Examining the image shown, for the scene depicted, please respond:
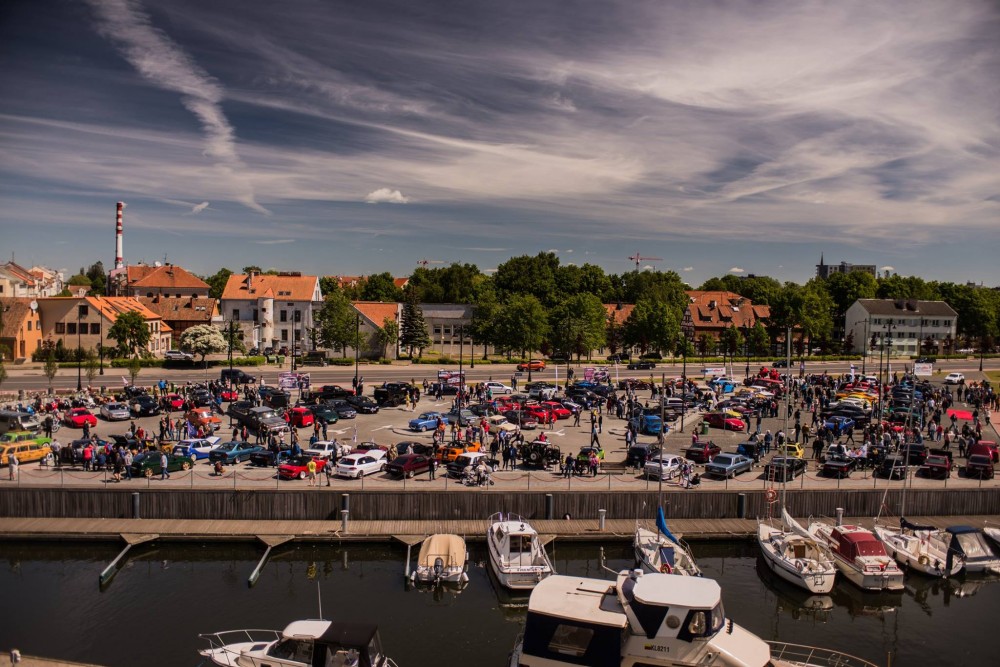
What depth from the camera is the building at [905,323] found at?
105 metres

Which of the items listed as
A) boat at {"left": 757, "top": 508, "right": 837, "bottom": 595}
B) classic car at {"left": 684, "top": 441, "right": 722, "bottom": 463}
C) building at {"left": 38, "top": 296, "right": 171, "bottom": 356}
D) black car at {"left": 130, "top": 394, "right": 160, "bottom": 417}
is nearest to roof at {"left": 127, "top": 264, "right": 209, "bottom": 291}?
building at {"left": 38, "top": 296, "right": 171, "bottom": 356}

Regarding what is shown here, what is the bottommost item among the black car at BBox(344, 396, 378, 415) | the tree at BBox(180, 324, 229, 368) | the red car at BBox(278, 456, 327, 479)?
the red car at BBox(278, 456, 327, 479)

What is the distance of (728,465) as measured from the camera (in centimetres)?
3362

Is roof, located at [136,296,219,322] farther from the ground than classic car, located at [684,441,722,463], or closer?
farther from the ground

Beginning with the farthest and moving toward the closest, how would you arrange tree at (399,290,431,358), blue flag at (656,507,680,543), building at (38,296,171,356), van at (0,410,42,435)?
1. tree at (399,290,431,358)
2. building at (38,296,171,356)
3. van at (0,410,42,435)
4. blue flag at (656,507,680,543)

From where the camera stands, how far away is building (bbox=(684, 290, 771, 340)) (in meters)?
103

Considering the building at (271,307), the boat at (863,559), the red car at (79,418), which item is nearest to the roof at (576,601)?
the boat at (863,559)

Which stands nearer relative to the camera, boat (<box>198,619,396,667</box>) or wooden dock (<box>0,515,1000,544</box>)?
boat (<box>198,619,396,667</box>)

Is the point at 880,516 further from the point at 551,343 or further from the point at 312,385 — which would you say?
the point at 551,343

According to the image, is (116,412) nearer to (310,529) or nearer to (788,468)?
(310,529)

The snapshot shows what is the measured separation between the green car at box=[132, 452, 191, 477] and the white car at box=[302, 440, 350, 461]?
5346 mm

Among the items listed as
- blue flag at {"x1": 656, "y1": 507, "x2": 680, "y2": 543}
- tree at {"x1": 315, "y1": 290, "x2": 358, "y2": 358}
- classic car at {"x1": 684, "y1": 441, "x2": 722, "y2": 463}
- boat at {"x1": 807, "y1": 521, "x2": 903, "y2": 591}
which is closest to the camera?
boat at {"x1": 807, "y1": 521, "x2": 903, "y2": 591}

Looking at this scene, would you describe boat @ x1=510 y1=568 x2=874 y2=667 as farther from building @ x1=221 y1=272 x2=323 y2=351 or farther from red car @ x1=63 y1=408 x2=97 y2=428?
building @ x1=221 y1=272 x2=323 y2=351

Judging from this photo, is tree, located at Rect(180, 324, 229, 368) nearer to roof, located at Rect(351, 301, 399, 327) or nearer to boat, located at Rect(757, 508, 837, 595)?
roof, located at Rect(351, 301, 399, 327)
